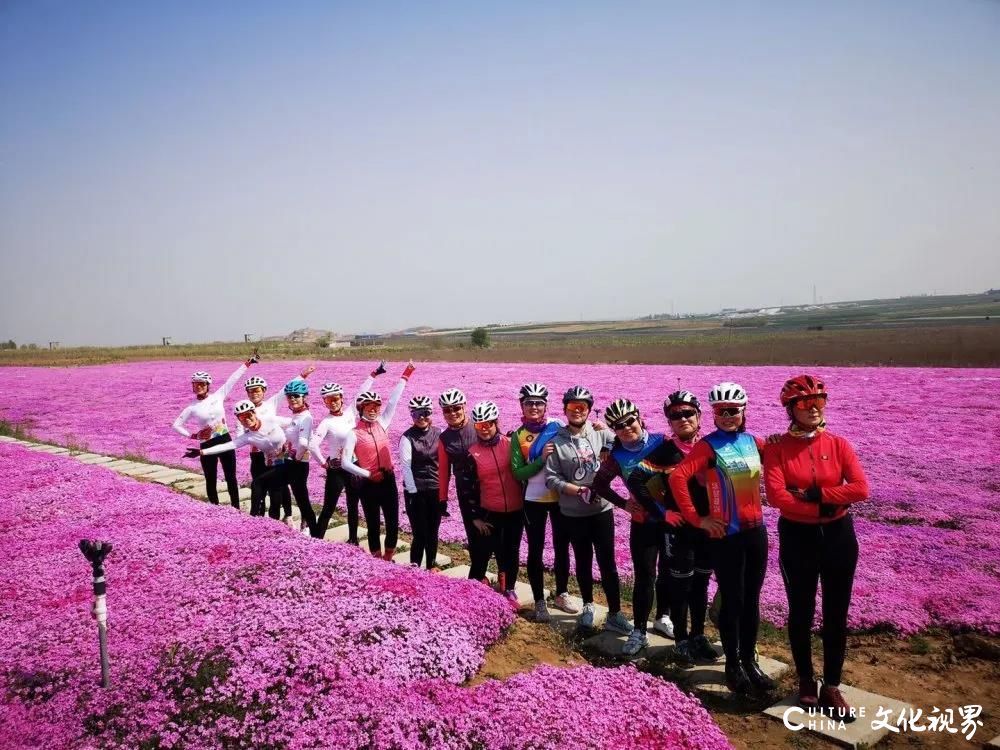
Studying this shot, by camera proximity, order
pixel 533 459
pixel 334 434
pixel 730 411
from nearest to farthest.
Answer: pixel 730 411 → pixel 533 459 → pixel 334 434

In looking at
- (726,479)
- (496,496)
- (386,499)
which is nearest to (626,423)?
(726,479)

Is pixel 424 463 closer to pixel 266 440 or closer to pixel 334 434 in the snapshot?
pixel 334 434

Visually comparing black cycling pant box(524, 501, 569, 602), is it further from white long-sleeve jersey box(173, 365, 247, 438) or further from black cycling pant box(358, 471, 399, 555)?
white long-sleeve jersey box(173, 365, 247, 438)

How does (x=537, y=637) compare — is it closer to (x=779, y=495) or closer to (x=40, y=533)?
(x=779, y=495)

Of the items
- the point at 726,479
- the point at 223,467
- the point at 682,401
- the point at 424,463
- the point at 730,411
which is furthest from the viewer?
the point at 223,467

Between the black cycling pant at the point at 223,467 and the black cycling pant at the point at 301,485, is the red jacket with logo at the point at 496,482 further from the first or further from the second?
the black cycling pant at the point at 223,467

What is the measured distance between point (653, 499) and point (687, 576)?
2.80 ft

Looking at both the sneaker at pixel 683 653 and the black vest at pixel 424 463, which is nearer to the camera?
the sneaker at pixel 683 653

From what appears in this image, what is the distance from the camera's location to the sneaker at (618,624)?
675 cm

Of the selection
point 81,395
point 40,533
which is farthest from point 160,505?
point 81,395

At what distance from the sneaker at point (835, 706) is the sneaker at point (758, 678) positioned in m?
0.47

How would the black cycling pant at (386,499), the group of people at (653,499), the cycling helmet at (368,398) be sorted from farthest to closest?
1. the cycling helmet at (368,398)
2. the black cycling pant at (386,499)
3. the group of people at (653,499)

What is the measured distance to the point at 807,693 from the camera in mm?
5344

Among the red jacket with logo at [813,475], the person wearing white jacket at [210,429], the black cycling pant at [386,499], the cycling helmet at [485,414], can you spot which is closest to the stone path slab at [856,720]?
the red jacket with logo at [813,475]
